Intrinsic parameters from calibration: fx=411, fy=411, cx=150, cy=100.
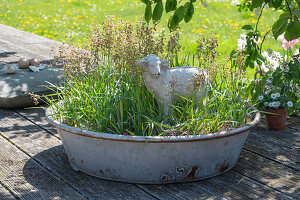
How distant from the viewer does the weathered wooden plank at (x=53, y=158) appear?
97.0 inches

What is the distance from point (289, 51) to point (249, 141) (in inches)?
42.1

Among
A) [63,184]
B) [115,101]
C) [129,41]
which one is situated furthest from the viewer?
[129,41]

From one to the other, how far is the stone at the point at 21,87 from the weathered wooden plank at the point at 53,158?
0.40 ft

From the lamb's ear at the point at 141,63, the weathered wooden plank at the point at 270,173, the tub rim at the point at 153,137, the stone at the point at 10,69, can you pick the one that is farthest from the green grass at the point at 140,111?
the stone at the point at 10,69

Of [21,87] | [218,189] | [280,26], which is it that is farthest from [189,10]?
[21,87]

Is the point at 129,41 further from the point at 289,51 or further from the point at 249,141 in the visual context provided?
the point at 289,51

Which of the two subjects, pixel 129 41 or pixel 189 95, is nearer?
pixel 189 95

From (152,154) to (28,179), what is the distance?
0.83m

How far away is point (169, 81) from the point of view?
2.61m

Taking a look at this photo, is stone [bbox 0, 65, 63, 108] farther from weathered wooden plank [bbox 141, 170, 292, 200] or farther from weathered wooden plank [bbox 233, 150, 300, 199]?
weathered wooden plank [bbox 233, 150, 300, 199]

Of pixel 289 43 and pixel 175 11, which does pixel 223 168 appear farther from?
pixel 289 43

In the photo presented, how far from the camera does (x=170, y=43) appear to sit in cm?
312

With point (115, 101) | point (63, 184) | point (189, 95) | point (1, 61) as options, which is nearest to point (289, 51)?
point (189, 95)

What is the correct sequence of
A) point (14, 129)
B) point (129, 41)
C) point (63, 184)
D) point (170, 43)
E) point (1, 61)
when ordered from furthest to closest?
point (1, 61)
point (14, 129)
point (170, 43)
point (129, 41)
point (63, 184)
